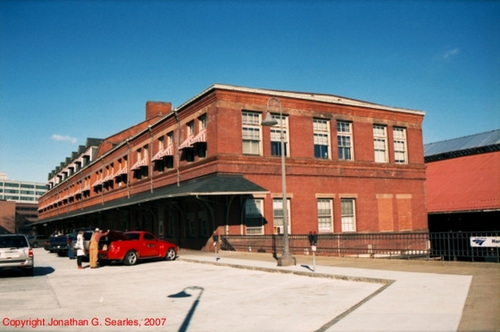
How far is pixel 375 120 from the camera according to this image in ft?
117

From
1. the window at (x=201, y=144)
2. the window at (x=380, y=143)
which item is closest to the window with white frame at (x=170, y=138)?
the window at (x=201, y=144)

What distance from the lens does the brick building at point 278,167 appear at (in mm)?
28703

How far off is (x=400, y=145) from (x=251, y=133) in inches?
561

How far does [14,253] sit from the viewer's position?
17938 millimetres

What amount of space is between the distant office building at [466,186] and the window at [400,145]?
15.2 feet

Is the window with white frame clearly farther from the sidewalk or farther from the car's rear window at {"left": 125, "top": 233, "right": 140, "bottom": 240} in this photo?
the sidewalk

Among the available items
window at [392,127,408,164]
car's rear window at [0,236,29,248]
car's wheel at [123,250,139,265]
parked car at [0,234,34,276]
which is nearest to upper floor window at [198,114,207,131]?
car's wheel at [123,250,139,265]

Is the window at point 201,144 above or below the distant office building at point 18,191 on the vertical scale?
below

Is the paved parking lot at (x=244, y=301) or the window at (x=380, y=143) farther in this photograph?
the window at (x=380, y=143)

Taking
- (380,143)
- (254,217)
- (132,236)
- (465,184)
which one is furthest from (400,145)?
(132,236)

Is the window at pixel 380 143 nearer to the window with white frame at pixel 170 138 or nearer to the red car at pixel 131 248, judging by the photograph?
the window with white frame at pixel 170 138

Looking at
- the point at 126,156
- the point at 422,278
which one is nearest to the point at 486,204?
the point at 422,278

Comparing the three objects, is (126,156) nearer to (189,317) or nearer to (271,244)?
(271,244)

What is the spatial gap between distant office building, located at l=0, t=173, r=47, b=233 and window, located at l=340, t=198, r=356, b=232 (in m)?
128
